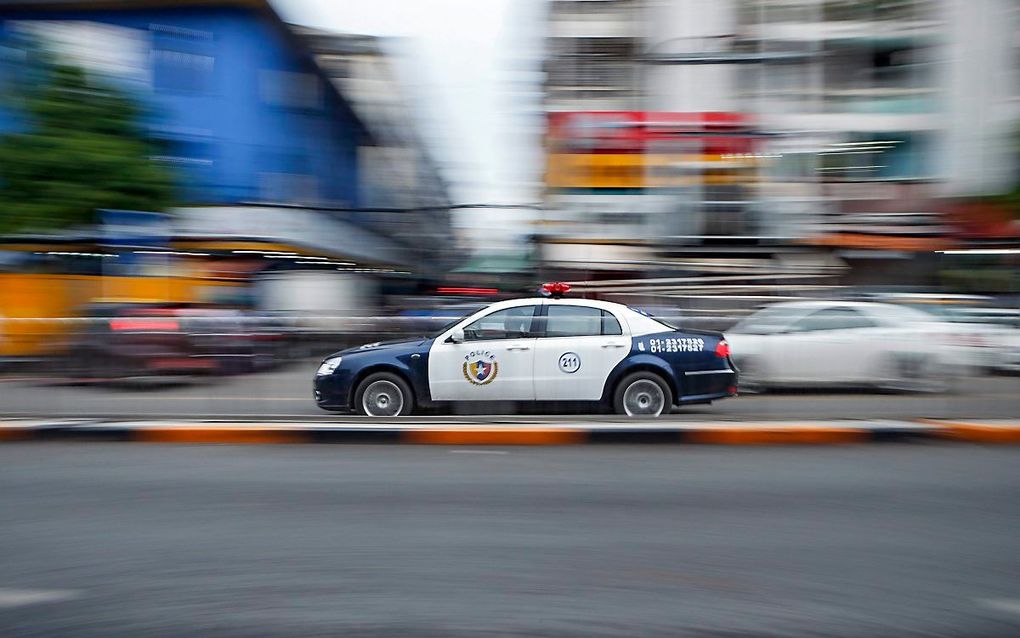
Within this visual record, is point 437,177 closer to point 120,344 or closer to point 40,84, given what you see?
point 40,84

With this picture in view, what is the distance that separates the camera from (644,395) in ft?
30.6

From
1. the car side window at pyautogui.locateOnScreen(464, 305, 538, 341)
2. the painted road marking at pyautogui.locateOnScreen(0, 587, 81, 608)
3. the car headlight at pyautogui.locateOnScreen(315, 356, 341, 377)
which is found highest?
the car side window at pyautogui.locateOnScreen(464, 305, 538, 341)

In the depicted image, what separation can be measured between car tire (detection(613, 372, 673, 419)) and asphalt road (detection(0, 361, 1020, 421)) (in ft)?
1.09

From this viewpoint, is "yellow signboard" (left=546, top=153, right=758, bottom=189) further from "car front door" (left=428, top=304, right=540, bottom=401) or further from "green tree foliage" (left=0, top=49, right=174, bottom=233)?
"car front door" (left=428, top=304, right=540, bottom=401)

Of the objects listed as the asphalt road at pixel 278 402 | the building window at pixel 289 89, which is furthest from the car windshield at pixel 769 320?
the building window at pixel 289 89

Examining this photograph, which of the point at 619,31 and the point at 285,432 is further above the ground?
the point at 619,31

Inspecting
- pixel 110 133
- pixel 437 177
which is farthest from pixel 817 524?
pixel 437 177

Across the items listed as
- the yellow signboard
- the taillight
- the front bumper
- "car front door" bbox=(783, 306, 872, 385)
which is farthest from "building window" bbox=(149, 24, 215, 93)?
the taillight

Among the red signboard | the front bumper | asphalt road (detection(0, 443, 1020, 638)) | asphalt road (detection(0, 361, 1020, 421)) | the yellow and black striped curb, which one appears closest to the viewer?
asphalt road (detection(0, 443, 1020, 638))

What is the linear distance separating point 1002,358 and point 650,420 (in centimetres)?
411

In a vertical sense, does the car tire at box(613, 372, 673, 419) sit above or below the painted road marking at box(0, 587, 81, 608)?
above

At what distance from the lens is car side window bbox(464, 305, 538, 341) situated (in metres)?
9.45

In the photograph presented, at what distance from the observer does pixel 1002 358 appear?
372 inches

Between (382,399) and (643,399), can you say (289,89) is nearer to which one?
(382,399)
